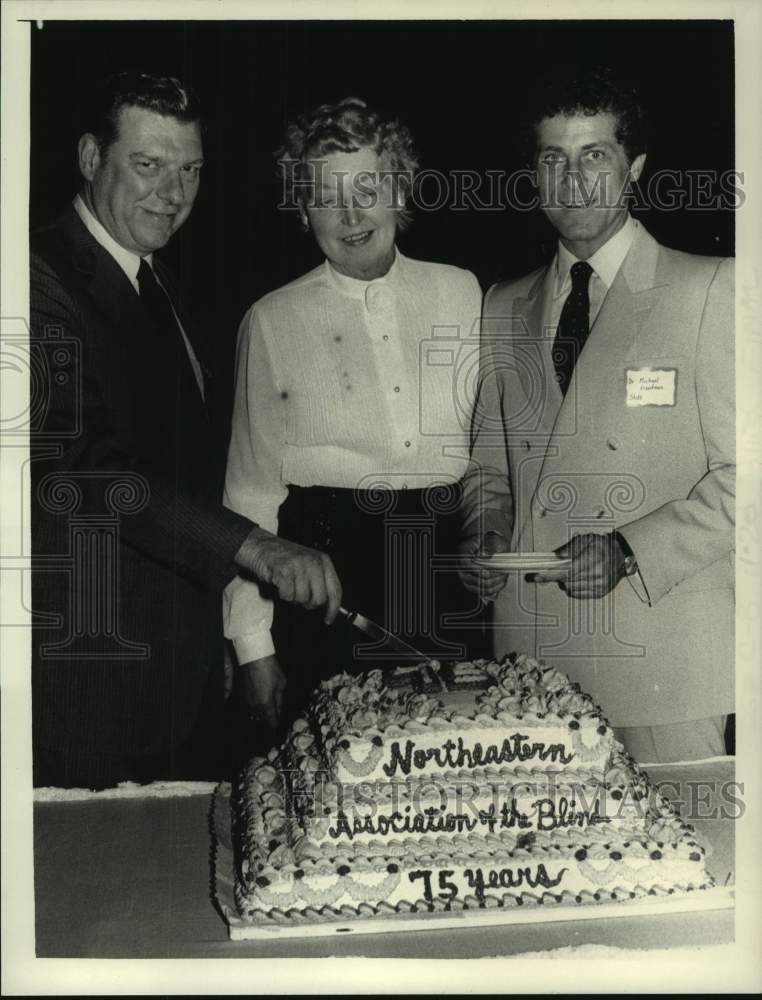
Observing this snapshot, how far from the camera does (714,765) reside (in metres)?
3.60

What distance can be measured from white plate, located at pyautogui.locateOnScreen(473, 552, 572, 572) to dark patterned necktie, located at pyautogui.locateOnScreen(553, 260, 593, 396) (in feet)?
1.54

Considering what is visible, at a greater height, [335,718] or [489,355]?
[489,355]

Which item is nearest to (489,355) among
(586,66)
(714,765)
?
(586,66)

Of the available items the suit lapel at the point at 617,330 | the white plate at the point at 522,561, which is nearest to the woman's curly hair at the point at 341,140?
the suit lapel at the point at 617,330

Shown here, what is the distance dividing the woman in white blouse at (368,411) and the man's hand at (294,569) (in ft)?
0.10

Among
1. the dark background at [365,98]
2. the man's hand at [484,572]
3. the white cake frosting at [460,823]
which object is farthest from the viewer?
the man's hand at [484,572]

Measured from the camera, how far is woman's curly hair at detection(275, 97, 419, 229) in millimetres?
3455

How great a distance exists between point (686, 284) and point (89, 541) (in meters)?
1.82

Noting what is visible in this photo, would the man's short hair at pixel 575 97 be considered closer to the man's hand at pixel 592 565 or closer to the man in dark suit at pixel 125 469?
the man in dark suit at pixel 125 469

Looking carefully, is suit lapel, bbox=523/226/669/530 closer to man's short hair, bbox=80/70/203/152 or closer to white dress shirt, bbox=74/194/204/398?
white dress shirt, bbox=74/194/204/398

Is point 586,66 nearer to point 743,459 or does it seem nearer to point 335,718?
point 743,459

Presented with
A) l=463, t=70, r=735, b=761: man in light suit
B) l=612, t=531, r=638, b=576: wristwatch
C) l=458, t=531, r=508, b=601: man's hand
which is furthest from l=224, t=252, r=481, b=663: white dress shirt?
l=612, t=531, r=638, b=576: wristwatch

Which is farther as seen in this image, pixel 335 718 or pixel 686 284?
pixel 686 284

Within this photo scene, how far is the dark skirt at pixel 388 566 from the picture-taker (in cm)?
351
